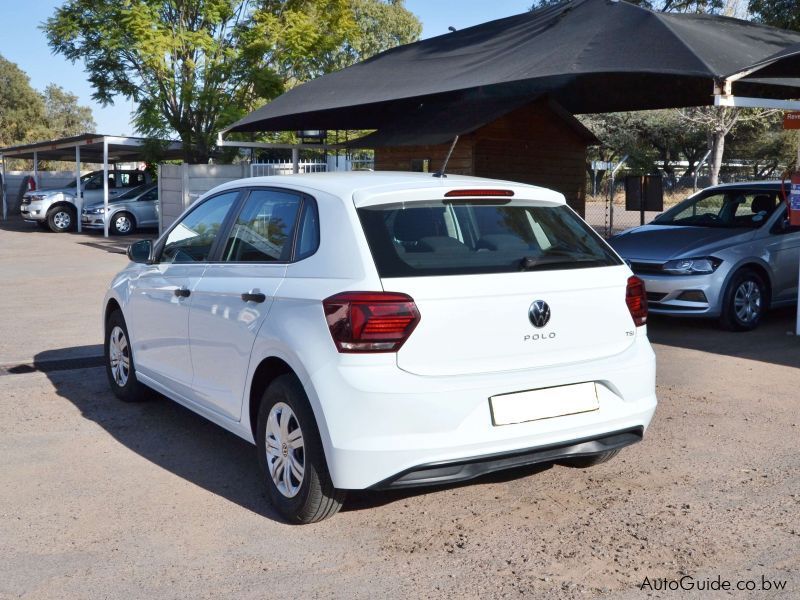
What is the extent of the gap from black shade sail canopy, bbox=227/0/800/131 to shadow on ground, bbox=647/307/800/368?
8.47ft

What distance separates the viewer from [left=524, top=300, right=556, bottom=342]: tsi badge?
430 cm

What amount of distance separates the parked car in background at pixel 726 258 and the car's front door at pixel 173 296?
5509mm

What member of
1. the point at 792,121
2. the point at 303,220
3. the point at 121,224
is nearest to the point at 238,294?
the point at 303,220

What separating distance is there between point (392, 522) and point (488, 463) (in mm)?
670

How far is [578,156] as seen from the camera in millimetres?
16875

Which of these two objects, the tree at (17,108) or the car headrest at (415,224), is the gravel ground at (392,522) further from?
the tree at (17,108)

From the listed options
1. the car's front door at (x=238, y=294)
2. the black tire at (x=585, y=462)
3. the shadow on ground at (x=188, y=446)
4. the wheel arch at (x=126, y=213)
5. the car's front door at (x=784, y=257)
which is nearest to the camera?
the car's front door at (x=238, y=294)

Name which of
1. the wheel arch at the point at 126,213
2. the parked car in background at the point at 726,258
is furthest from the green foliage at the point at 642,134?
the parked car in background at the point at 726,258

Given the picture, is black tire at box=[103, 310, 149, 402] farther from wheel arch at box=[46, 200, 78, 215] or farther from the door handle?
wheel arch at box=[46, 200, 78, 215]

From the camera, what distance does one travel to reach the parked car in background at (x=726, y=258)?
31.6ft

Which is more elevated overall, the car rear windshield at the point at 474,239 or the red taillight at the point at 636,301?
the car rear windshield at the point at 474,239

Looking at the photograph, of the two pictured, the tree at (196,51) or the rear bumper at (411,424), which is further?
the tree at (196,51)

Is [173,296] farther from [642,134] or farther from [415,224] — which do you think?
[642,134]

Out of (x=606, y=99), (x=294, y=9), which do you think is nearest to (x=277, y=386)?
(x=606, y=99)
